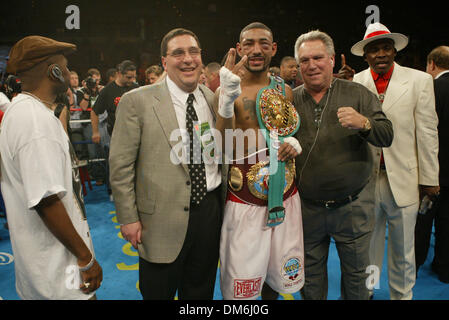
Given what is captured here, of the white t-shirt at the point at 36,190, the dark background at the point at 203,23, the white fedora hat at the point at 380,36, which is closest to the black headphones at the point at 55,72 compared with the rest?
the white t-shirt at the point at 36,190

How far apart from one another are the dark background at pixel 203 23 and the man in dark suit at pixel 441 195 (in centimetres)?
298

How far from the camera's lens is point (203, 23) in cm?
832

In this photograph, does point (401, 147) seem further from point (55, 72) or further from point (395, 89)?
point (55, 72)

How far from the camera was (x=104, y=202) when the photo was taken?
4.70 meters

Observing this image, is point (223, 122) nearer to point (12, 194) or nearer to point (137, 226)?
point (137, 226)

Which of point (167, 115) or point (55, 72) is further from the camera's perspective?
point (167, 115)

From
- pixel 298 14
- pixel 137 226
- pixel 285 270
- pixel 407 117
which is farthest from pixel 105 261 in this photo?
pixel 298 14

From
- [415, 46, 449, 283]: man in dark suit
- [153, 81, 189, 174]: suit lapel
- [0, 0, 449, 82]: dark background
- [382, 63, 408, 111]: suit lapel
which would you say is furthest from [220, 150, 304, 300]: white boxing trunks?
[0, 0, 449, 82]: dark background

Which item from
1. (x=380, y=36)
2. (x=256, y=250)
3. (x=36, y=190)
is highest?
(x=380, y=36)

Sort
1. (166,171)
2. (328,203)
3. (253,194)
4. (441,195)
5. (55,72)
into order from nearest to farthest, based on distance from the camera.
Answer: (55,72) < (166,171) < (253,194) < (328,203) < (441,195)

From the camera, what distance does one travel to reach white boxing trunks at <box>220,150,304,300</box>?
5.67 feet

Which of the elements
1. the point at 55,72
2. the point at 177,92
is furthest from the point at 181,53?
the point at 55,72

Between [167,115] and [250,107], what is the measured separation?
45cm

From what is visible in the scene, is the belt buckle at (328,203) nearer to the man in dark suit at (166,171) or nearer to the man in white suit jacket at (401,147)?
the man in white suit jacket at (401,147)
